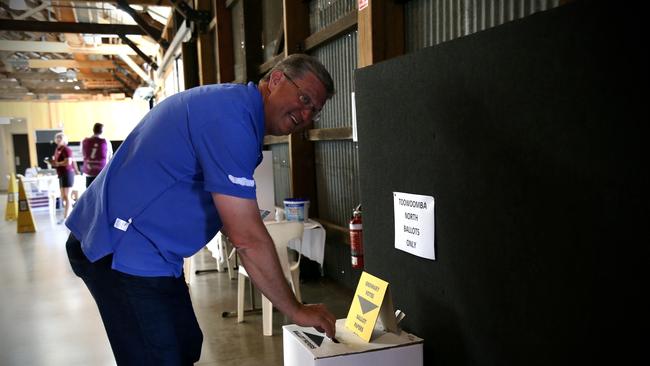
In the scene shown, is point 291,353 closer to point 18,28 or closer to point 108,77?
point 18,28

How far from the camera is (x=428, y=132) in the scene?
1.60m

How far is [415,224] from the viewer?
170 centimetres

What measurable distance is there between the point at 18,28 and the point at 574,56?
9889 millimetres

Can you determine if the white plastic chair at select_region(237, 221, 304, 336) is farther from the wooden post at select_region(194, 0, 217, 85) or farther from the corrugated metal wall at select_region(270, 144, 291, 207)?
the wooden post at select_region(194, 0, 217, 85)

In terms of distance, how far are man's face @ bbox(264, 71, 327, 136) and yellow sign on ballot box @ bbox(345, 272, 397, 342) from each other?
607 millimetres

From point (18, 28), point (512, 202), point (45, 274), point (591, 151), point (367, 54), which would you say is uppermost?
point (18, 28)

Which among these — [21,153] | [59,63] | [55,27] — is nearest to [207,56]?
[55,27]

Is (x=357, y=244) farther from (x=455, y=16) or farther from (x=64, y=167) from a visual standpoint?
(x=64, y=167)

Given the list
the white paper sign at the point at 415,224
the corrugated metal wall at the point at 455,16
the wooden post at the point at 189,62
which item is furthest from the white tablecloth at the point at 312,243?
the wooden post at the point at 189,62

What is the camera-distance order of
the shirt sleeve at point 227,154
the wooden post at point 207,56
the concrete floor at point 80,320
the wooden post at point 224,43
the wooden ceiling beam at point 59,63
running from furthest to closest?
the wooden ceiling beam at point 59,63 → the wooden post at point 207,56 → the wooden post at point 224,43 → the concrete floor at point 80,320 → the shirt sleeve at point 227,154

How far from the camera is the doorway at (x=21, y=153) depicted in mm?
17500

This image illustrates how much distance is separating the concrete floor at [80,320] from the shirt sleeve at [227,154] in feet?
6.12

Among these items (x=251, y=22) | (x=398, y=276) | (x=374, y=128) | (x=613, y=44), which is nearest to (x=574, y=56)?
(x=613, y=44)

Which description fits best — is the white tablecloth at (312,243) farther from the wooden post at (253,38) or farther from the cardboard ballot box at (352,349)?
the wooden post at (253,38)
